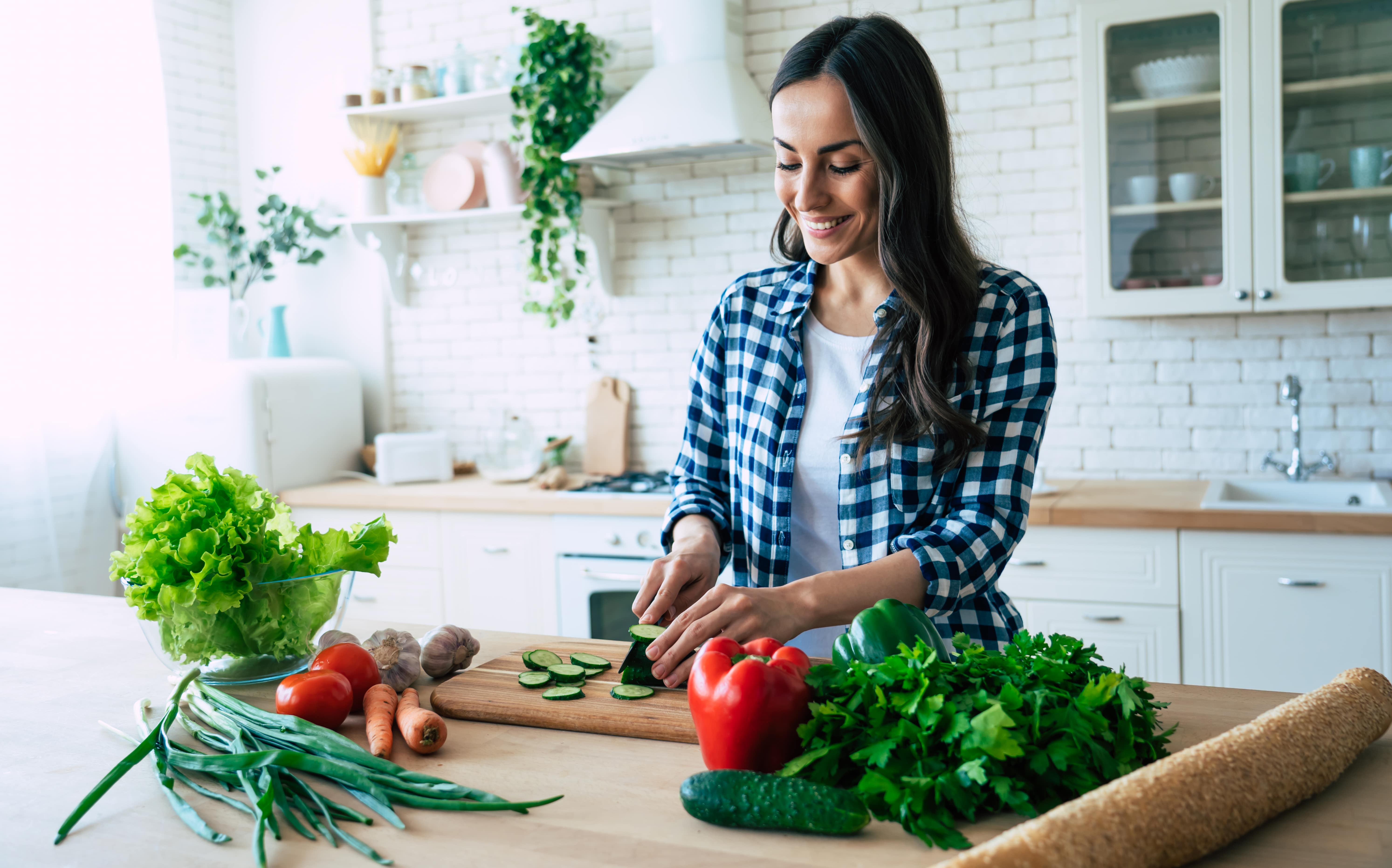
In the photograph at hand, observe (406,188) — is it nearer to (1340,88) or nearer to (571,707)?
(1340,88)

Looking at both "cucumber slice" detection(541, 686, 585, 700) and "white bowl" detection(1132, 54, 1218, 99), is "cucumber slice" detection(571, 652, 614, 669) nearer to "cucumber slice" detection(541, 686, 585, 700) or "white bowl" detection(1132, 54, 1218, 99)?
"cucumber slice" detection(541, 686, 585, 700)

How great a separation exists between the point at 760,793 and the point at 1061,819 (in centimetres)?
28

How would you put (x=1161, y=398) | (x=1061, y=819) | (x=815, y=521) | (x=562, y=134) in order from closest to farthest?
(x=1061, y=819) → (x=815, y=521) → (x=1161, y=398) → (x=562, y=134)

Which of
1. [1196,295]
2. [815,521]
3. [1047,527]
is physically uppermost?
[1196,295]

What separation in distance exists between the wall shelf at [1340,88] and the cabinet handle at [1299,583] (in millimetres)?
1316

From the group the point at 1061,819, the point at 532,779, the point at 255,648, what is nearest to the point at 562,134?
the point at 255,648

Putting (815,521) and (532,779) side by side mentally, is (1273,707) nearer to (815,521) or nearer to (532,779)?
(815,521)

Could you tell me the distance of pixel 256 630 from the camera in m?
1.46

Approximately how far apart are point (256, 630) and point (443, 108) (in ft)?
10.1

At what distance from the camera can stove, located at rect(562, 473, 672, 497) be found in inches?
137

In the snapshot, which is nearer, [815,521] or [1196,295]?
[815,521]

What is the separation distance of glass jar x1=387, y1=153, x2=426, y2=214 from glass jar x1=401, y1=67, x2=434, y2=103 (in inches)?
9.2

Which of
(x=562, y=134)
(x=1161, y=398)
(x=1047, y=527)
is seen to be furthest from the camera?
(x=562, y=134)

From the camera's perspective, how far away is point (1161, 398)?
342cm
